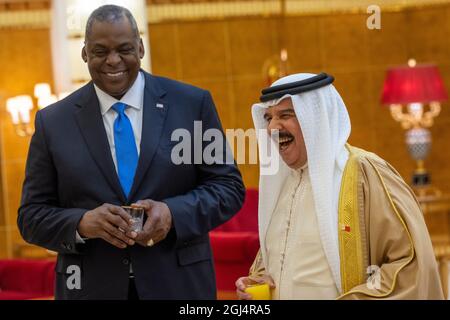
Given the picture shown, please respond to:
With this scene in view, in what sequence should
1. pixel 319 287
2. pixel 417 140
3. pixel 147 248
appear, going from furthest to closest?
pixel 417 140
pixel 147 248
pixel 319 287

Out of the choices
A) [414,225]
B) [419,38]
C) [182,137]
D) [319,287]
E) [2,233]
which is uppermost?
[419,38]

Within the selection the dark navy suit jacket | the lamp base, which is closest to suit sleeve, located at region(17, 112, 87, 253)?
the dark navy suit jacket

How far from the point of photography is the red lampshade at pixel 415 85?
8.30 m

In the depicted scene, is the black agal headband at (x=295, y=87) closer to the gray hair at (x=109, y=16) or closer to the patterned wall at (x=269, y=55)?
the gray hair at (x=109, y=16)

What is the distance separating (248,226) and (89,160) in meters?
4.65

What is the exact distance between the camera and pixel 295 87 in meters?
2.46

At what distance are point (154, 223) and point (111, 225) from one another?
0.12 metres

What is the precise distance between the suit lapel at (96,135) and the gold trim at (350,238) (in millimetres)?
785

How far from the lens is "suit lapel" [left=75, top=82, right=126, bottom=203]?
9.34ft

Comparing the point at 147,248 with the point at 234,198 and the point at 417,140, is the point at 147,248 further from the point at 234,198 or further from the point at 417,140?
the point at 417,140

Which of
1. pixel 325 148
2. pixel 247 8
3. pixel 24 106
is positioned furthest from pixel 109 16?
pixel 247 8

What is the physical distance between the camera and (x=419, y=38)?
32.5ft

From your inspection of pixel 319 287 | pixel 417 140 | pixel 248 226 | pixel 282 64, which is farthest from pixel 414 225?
pixel 282 64

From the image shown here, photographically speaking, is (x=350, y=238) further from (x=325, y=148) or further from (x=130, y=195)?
(x=130, y=195)
